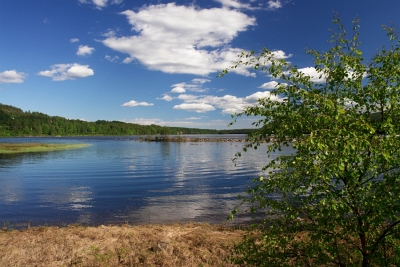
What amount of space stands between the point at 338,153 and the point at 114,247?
1004 centimetres

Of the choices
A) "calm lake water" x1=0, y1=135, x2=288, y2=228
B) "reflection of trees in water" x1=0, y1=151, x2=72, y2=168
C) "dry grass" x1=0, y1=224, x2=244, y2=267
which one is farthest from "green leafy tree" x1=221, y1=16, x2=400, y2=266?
"reflection of trees in water" x1=0, y1=151, x2=72, y2=168

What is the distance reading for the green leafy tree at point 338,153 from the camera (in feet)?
16.4

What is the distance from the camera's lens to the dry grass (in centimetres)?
1068

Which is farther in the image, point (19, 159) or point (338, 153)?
point (19, 159)

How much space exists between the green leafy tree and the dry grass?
3.79 m

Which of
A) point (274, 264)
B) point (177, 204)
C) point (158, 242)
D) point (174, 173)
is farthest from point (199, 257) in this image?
point (174, 173)

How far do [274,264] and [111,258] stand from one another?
6914 millimetres

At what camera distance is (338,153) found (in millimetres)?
4867

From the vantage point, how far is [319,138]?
4.80m

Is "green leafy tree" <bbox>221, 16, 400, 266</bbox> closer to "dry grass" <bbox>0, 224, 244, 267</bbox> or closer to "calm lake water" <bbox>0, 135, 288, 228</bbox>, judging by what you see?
"dry grass" <bbox>0, 224, 244, 267</bbox>

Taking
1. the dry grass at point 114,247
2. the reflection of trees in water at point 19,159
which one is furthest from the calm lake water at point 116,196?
the reflection of trees in water at point 19,159

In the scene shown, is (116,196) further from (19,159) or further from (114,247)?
(19,159)

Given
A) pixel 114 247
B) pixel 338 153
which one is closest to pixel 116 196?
pixel 114 247

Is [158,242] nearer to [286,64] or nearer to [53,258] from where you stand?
[53,258]
